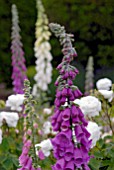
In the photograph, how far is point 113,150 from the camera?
3.12 m

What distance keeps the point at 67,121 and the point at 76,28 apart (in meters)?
12.8

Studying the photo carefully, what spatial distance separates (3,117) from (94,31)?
1138 centimetres

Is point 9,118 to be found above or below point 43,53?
below

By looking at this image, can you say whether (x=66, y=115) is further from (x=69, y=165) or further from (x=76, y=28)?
(x=76, y=28)

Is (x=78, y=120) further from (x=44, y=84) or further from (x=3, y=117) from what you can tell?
(x=44, y=84)

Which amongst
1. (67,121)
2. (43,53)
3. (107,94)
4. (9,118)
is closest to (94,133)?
(107,94)

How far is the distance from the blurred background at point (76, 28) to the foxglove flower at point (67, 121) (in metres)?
12.1

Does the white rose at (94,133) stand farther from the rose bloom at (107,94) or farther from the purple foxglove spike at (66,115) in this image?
the purple foxglove spike at (66,115)

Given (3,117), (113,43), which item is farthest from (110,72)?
(3,117)

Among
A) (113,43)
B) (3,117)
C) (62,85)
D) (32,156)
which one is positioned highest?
(113,43)

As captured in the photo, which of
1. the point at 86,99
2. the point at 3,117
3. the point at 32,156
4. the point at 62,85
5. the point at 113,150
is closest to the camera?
the point at 62,85

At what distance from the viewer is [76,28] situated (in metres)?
15.1

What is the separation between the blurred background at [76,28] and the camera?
48.2ft

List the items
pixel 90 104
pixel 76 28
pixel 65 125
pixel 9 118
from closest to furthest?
1. pixel 65 125
2. pixel 90 104
3. pixel 9 118
4. pixel 76 28
